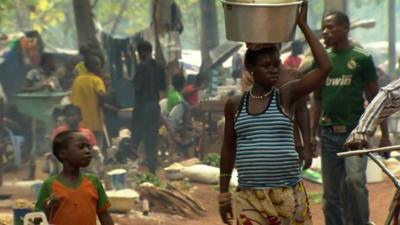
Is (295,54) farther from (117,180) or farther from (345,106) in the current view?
(345,106)

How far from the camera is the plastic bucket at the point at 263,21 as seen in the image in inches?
240

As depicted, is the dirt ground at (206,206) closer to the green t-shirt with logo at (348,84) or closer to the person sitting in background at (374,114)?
the green t-shirt with logo at (348,84)

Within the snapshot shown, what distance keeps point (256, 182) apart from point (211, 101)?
1005 centimetres

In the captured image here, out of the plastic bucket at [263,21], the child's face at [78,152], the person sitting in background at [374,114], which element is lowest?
the child's face at [78,152]

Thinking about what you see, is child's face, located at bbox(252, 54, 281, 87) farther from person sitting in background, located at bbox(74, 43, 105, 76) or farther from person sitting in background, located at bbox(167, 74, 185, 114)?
person sitting in background, located at bbox(167, 74, 185, 114)

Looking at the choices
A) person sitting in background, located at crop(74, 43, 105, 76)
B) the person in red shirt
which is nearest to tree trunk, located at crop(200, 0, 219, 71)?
the person in red shirt

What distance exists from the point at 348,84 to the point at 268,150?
265 cm

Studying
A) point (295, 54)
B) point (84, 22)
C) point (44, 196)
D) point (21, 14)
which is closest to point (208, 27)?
point (295, 54)

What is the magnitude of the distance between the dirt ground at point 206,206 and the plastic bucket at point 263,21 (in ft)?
16.0

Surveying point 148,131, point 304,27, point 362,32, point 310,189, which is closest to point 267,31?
point 304,27

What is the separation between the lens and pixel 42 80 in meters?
15.0

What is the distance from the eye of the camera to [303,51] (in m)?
18.0

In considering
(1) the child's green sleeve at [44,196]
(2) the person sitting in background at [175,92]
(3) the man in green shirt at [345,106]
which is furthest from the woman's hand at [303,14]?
(2) the person sitting in background at [175,92]

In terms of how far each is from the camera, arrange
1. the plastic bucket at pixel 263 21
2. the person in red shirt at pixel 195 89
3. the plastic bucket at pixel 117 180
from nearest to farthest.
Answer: the plastic bucket at pixel 263 21, the plastic bucket at pixel 117 180, the person in red shirt at pixel 195 89
